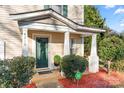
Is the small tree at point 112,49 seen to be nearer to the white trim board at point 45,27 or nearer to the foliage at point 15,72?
the white trim board at point 45,27

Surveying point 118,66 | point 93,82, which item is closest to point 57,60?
point 93,82

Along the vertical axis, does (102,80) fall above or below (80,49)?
below

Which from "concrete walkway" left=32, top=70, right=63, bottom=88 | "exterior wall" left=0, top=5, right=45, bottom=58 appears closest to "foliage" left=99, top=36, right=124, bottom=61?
"concrete walkway" left=32, top=70, right=63, bottom=88

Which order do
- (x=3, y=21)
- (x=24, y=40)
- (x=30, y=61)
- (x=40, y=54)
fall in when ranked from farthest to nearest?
(x=40, y=54) → (x=3, y=21) → (x=24, y=40) → (x=30, y=61)

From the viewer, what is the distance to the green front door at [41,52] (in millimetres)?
11891

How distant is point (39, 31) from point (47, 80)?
10.8 feet

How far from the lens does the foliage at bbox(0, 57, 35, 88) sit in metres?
7.24

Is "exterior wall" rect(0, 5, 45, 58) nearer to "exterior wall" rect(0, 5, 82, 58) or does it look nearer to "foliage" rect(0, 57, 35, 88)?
"exterior wall" rect(0, 5, 82, 58)

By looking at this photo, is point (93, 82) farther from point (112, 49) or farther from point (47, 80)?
point (112, 49)

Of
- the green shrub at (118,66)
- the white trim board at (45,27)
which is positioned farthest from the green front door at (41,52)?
the green shrub at (118,66)

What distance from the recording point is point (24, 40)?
9477mm
